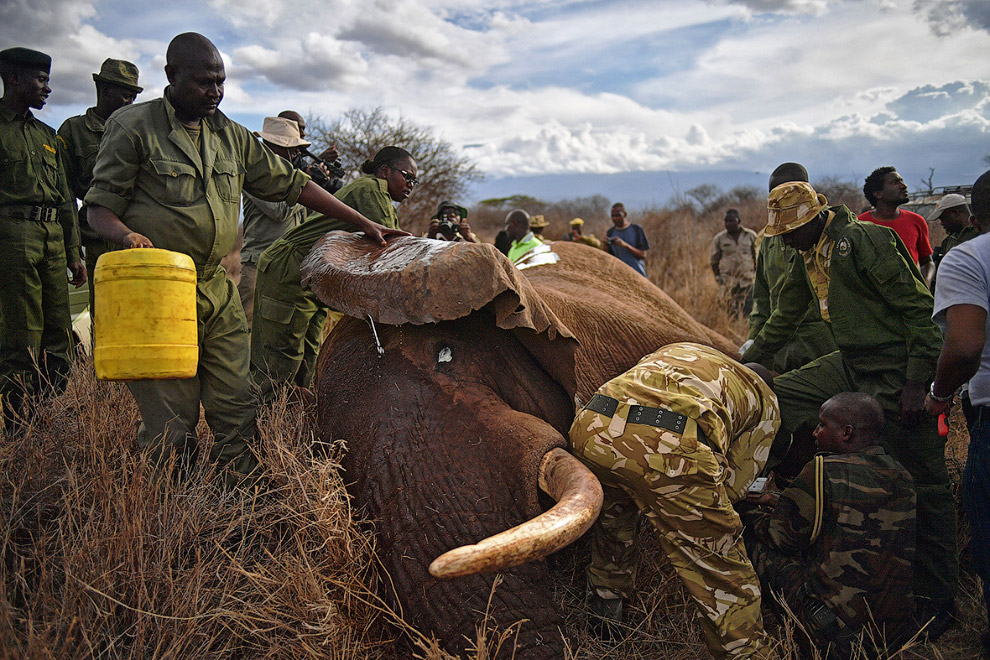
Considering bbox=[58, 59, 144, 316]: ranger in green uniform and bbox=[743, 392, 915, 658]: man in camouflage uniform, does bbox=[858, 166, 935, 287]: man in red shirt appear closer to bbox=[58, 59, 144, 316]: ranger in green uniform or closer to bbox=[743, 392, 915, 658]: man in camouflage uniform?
bbox=[743, 392, 915, 658]: man in camouflage uniform

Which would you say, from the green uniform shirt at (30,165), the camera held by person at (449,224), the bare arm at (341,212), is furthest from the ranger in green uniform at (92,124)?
the camera held by person at (449,224)

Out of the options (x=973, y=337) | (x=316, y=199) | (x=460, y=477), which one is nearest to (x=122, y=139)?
(x=316, y=199)

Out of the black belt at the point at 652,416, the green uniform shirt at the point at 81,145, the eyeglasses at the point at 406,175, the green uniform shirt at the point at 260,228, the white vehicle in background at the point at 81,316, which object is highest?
the green uniform shirt at the point at 81,145

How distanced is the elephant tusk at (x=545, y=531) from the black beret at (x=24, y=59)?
4.68m

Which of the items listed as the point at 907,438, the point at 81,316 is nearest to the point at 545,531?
the point at 907,438

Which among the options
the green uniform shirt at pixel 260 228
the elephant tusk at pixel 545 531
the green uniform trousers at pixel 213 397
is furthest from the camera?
the green uniform shirt at pixel 260 228

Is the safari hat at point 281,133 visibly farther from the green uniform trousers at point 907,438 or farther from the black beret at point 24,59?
the green uniform trousers at point 907,438

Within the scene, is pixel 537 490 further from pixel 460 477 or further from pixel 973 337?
pixel 973 337

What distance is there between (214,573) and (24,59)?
4.07 meters

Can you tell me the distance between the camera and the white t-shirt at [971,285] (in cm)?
289

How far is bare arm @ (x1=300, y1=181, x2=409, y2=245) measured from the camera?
11.6 ft

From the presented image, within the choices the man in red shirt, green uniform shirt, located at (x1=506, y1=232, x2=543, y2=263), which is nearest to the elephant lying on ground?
green uniform shirt, located at (x1=506, y1=232, x2=543, y2=263)

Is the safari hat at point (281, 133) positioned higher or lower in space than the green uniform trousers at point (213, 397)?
higher

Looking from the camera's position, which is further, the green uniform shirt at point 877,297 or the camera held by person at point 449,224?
the camera held by person at point 449,224
